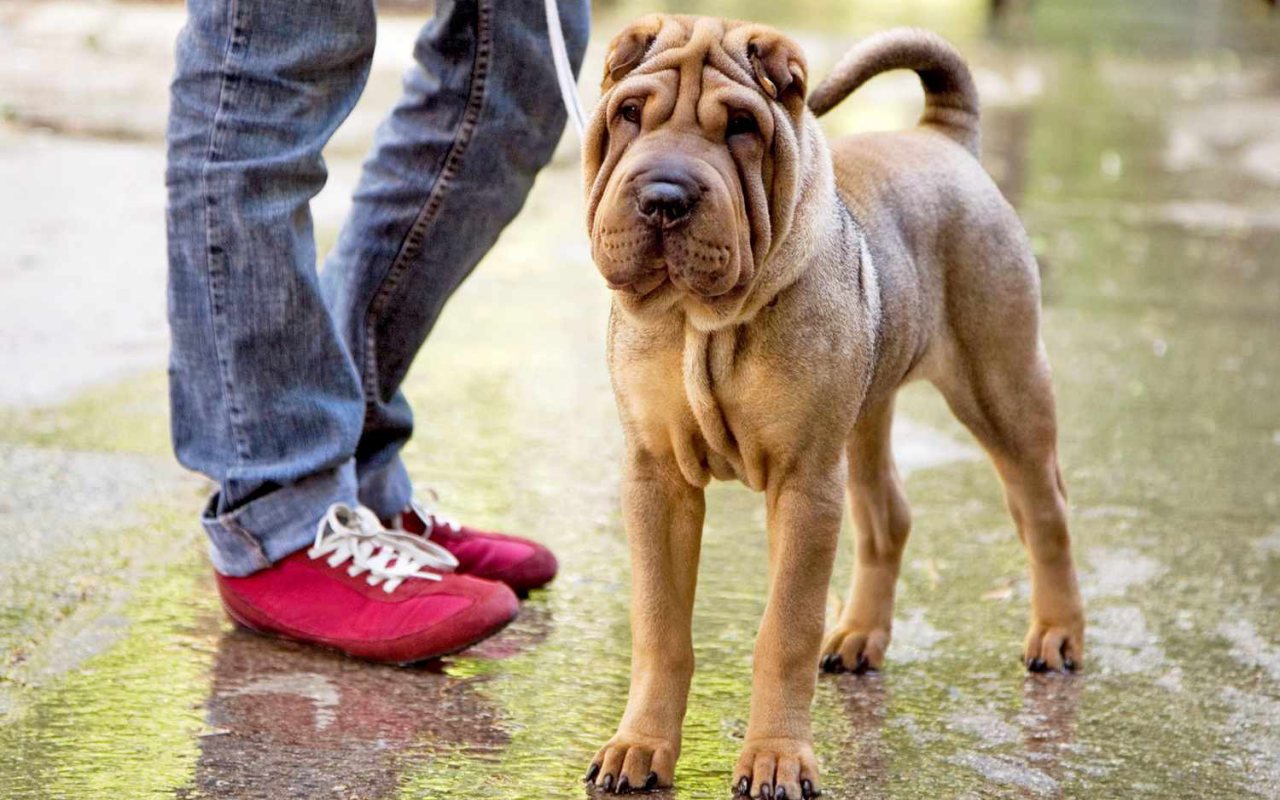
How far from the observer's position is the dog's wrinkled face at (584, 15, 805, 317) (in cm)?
253

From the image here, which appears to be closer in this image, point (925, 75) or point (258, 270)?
point (258, 270)

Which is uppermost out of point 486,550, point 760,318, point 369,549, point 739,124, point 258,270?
point 739,124

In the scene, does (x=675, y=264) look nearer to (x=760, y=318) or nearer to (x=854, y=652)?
(x=760, y=318)

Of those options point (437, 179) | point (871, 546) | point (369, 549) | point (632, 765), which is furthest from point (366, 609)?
point (871, 546)

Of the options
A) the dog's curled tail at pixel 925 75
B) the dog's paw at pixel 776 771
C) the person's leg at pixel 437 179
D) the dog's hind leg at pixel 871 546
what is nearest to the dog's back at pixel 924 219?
the dog's curled tail at pixel 925 75

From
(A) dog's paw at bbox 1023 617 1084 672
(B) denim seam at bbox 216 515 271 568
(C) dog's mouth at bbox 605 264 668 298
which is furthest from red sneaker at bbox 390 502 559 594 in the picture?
(C) dog's mouth at bbox 605 264 668 298

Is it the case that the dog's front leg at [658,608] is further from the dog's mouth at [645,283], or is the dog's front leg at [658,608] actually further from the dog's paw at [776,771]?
the dog's mouth at [645,283]

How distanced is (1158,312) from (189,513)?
13.4 feet

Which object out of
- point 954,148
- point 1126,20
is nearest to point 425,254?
point 954,148

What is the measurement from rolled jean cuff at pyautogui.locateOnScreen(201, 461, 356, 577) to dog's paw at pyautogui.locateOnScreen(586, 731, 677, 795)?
2.90 ft

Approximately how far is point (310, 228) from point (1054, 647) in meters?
1.65

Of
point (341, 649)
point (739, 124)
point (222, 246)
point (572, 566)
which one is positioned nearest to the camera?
point (739, 124)

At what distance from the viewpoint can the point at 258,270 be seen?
3.25 meters

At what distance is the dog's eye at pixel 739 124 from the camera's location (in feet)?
8.59
